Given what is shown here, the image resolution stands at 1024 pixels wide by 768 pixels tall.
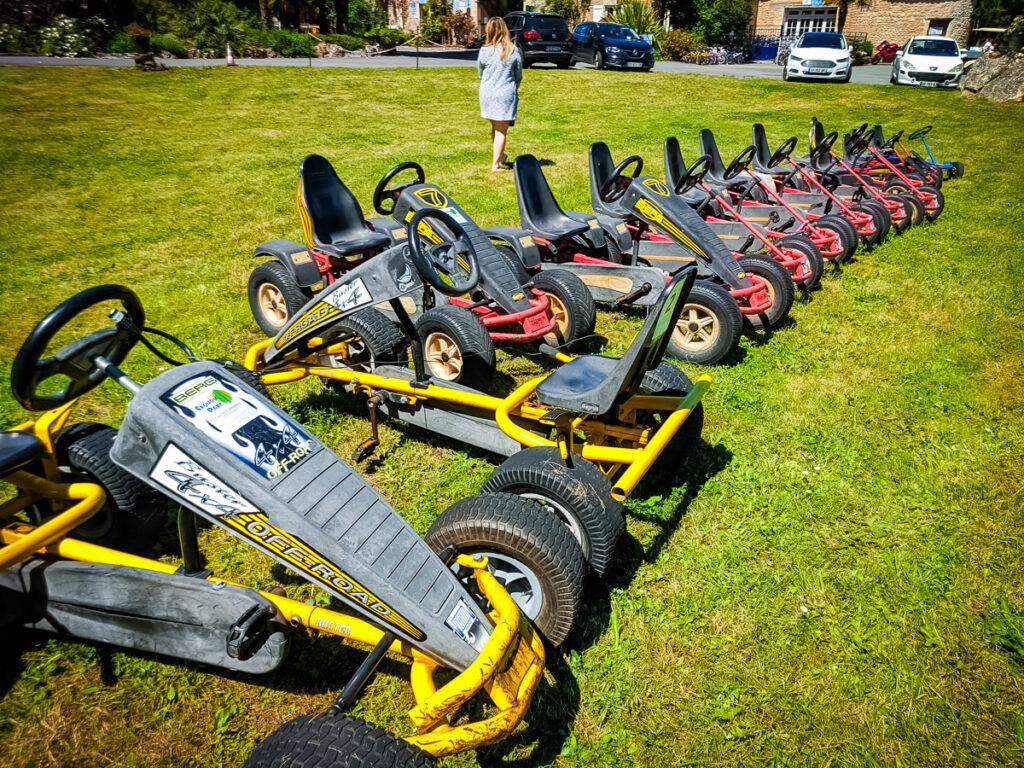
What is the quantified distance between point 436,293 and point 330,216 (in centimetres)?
125

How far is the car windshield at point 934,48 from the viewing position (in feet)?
74.8

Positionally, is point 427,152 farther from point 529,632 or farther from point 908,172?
point 529,632

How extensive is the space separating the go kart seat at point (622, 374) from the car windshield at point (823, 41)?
1034 inches

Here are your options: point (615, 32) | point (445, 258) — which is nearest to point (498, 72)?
point (445, 258)

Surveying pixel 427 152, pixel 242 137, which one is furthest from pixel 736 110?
pixel 242 137

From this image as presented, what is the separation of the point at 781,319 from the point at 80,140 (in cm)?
1255

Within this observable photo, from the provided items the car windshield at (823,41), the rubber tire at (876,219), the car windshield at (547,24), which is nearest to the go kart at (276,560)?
the rubber tire at (876,219)

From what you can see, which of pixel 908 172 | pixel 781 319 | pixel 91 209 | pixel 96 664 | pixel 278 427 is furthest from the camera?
pixel 908 172

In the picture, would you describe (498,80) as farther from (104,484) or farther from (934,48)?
(934,48)

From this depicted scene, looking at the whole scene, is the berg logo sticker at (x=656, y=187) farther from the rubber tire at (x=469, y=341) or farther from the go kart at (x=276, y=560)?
the go kart at (x=276, y=560)

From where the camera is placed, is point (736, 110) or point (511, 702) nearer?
point (511, 702)

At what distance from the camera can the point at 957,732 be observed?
2.47 meters

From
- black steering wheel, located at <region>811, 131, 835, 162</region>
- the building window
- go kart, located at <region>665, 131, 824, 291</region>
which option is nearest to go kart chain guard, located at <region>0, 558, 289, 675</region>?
go kart, located at <region>665, 131, 824, 291</region>

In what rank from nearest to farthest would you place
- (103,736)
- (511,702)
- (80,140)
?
1. (511,702)
2. (103,736)
3. (80,140)
